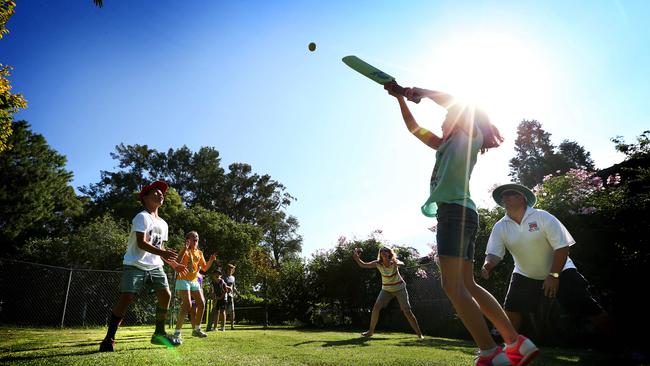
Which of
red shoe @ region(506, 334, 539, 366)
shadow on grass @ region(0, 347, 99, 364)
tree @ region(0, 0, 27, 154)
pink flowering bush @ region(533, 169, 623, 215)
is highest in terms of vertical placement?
tree @ region(0, 0, 27, 154)

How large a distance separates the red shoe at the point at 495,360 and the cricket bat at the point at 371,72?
211 cm

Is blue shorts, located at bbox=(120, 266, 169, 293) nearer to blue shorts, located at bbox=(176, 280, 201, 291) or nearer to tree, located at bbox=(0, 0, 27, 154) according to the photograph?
blue shorts, located at bbox=(176, 280, 201, 291)

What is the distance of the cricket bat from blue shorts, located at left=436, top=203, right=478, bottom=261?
107 centimetres

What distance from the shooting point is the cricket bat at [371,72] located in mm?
3578

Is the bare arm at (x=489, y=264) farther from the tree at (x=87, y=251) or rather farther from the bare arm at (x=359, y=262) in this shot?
the tree at (x=87, y=251)

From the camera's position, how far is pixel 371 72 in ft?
13.1

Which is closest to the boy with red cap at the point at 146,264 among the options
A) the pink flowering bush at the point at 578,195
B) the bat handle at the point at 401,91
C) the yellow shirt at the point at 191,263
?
the yellow shirt at the point at 191,263

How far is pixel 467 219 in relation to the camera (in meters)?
2.88

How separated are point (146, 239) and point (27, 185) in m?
26.6

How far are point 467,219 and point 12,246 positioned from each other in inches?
1206

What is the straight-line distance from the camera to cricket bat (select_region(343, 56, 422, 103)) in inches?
141

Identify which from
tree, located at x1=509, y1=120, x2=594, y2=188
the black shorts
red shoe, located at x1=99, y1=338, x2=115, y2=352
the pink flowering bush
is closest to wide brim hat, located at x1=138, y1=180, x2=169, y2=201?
red shoe, located at x1=99, y1=338, x2=115, y2=352

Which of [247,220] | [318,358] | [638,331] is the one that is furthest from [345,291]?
[247,220]

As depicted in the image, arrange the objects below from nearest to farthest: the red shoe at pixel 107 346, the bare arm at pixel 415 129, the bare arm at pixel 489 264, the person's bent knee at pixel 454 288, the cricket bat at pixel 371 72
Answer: the person's bent knee at pixel 454 288
the bare arm at pixel 415 129
the cricket bat at pixel 371 72
the bare arm at pixel 489 264
the red shoe at pixel 107 346
